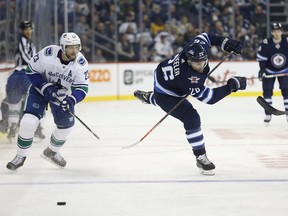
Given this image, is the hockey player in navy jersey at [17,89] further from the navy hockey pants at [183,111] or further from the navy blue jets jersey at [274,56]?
the navy blue jets jersey at [274,56]

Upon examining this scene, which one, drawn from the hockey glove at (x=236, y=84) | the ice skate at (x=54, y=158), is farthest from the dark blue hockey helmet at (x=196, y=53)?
the ice skate at (x=54, y=158)

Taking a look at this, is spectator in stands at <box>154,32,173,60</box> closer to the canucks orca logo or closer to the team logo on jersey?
the canucks orca logo

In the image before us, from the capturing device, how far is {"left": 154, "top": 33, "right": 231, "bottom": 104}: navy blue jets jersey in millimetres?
5574

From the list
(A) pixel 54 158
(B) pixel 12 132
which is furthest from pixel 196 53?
(B) pixel 12 132

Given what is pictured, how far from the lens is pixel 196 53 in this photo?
5.46m

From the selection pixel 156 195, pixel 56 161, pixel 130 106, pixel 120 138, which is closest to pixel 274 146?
pixel 120 138

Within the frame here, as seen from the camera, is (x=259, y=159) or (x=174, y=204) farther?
(x=259, y=159)

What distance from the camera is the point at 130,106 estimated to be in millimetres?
12945

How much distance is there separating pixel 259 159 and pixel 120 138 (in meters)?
2.14

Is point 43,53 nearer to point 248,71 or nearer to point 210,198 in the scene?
point 210,198

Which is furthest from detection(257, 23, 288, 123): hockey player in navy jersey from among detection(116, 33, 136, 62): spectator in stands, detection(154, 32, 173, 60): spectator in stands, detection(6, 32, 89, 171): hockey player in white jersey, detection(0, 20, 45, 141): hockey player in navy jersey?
detection(154, 32, 173, 60): spectator in stands

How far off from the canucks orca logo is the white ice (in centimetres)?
70

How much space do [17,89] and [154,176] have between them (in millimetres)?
3008

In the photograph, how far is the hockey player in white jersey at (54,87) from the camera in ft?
19.1
